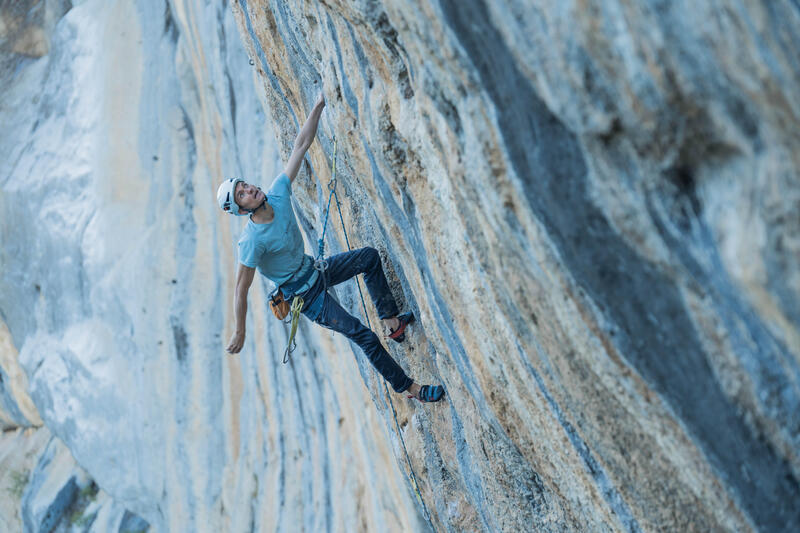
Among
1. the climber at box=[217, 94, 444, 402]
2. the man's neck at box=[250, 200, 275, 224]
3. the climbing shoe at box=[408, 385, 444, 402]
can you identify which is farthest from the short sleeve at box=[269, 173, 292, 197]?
the climbing shoe at box=[408, 385, 444, 402]

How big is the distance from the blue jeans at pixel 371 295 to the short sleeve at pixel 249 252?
0.45 metres

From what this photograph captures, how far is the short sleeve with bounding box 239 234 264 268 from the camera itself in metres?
3.79

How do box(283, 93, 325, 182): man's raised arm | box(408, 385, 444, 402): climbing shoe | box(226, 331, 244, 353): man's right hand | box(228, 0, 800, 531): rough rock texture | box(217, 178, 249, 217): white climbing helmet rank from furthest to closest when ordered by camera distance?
box(408, 385, 444, 402): climbing shoe < box(283, 93, 325, 182): man's raised arm < box(226, 331, 244, 353): man's right hand < box(217, 178, 249, 217): white climbing helmet < box(228, 0, 800, 531): rough rock texture

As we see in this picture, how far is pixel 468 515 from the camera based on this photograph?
4.53 meters

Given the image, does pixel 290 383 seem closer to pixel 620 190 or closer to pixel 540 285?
pixel 540 285

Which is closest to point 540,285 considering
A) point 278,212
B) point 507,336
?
point 507,336

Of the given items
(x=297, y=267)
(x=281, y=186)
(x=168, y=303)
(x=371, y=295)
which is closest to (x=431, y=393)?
(x=371, y=295)

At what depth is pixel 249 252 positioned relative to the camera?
3.79m

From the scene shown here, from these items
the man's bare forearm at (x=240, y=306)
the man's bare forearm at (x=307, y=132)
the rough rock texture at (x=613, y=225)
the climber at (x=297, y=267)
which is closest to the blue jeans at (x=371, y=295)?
the climber at (x=297, y=267)

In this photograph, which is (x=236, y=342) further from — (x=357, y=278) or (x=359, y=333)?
(x=357, y=278)

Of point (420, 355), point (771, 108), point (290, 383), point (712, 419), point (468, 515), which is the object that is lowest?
point (290, 383)

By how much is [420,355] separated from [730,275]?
2.75m

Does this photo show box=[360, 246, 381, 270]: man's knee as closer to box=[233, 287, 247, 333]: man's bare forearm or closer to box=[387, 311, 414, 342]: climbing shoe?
box=[387, 311, 414, 342]: climbing shoe

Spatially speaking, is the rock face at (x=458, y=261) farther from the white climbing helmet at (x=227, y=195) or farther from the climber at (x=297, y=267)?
the white climbing helmet at (x=227, y=195)
